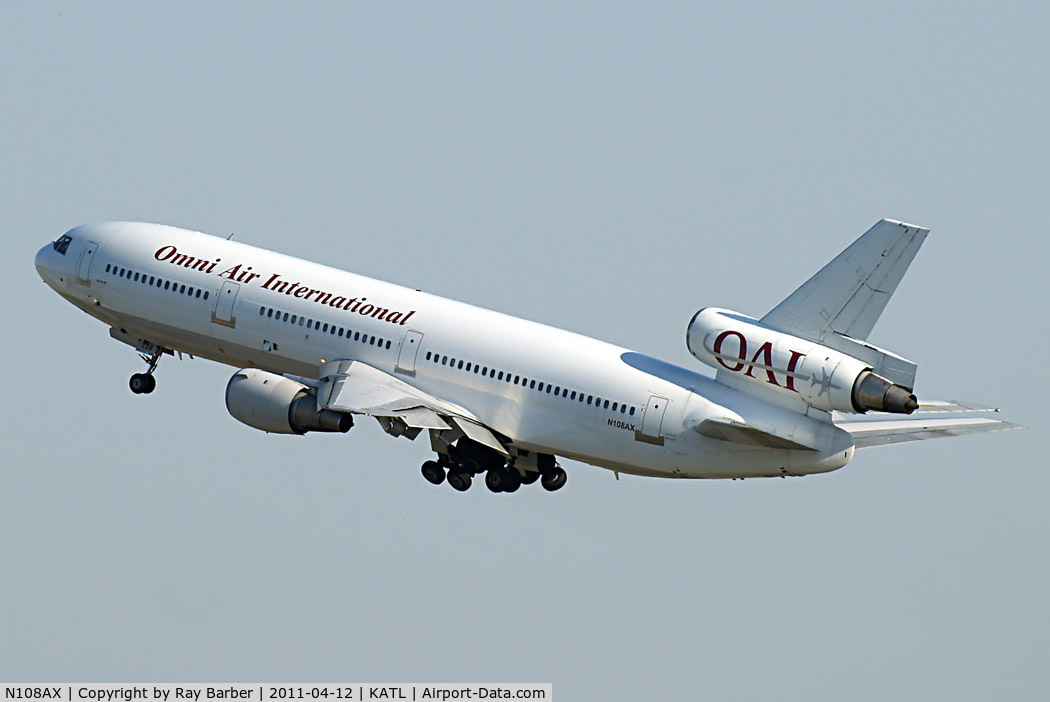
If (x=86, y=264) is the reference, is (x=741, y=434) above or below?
below

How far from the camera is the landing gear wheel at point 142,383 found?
6328cm

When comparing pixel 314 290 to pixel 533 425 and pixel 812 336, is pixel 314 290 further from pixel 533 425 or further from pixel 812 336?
pixel 812 336

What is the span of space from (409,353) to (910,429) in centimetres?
1416

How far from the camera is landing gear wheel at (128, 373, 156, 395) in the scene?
208 feet

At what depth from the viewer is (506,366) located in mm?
55844

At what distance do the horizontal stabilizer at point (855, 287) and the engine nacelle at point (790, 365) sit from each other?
561mm

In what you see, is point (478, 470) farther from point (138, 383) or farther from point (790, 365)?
point (138, 383)

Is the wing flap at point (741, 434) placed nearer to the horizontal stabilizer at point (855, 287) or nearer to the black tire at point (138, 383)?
the horizontal stabilizer at point (855, 287)

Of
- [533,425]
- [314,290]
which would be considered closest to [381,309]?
[314,290]

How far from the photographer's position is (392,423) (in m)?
56.2

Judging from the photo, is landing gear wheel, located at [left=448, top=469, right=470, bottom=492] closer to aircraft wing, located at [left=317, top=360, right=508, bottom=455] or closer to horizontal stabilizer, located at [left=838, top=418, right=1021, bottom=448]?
aircraft wing, located at [left=317, top=360, right=508, bottom=455]

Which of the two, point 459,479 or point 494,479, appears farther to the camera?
point 494,479

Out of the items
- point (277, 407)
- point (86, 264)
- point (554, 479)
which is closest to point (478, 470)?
point (554, 479)

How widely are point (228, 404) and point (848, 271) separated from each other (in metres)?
18.1
